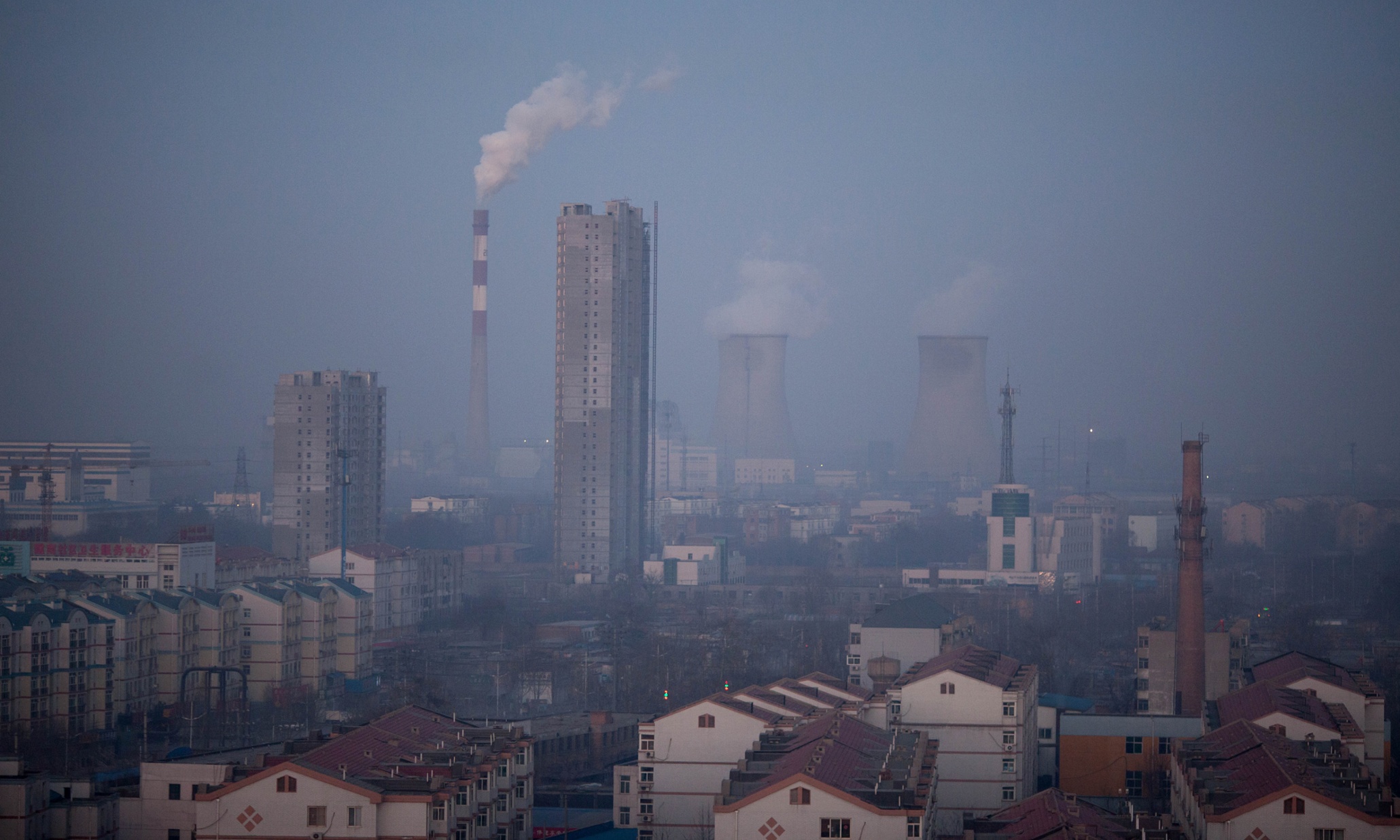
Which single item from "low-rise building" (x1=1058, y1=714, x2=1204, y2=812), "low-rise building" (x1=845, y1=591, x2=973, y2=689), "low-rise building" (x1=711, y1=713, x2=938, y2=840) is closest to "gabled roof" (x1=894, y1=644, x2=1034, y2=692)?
"low-rise building" (x1=1058, y1=714, x2=1204, y2=812)

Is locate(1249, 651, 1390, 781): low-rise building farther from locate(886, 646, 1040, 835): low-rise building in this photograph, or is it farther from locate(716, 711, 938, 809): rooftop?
locate(716, 711, 938, 809): rooftop

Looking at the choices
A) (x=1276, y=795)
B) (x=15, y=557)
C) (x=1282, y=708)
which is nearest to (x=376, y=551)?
(x=15, y=557)

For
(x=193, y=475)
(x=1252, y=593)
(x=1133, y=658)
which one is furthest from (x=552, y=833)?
(x=193, y=475)

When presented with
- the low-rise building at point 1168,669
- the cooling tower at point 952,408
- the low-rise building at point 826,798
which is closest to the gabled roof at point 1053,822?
the low-rise building at point 826,798

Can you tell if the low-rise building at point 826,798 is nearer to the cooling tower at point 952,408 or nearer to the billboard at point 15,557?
the billboard at point 15,557

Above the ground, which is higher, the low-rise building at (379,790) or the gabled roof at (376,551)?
the gabled roof at (376,551)

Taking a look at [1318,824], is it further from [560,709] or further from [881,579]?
[881,579]
